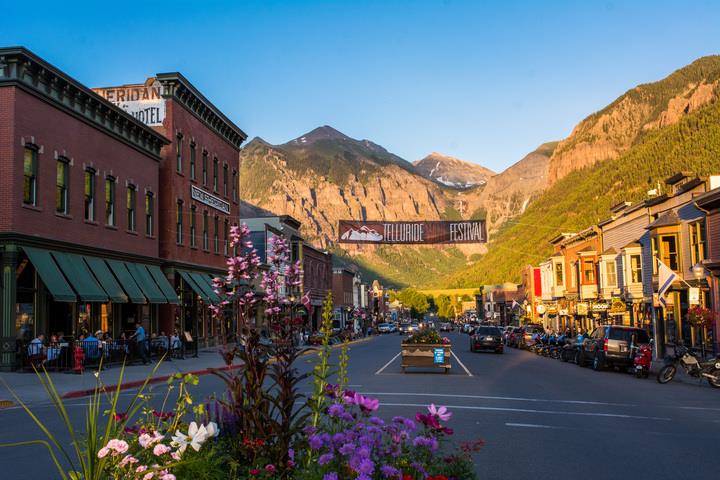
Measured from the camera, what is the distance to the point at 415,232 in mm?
45875

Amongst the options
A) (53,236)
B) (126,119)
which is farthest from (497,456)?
(126,119)

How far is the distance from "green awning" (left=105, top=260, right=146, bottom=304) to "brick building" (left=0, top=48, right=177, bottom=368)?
67 mm

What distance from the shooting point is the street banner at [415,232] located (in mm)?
45250

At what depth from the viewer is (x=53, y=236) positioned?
28.5 meters

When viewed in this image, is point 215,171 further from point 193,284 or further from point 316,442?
point 316,442

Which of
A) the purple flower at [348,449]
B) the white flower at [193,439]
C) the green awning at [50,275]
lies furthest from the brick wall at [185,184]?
the purple flower at [348,449]

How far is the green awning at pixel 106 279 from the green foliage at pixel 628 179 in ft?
144

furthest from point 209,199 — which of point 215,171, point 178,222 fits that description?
point 178,222

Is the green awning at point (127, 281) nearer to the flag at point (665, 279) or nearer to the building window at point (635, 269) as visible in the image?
the flag at point (665, 279)

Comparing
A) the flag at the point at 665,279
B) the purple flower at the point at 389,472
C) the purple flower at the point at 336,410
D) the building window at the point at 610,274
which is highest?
the building window at the point at 610,274

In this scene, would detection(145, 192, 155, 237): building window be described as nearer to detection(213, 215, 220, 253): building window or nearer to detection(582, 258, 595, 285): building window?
detection(213, 215, 220, 253): building window

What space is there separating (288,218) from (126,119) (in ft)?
129

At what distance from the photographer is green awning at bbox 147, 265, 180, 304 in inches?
1469

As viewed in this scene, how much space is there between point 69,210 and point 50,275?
4.08 m
